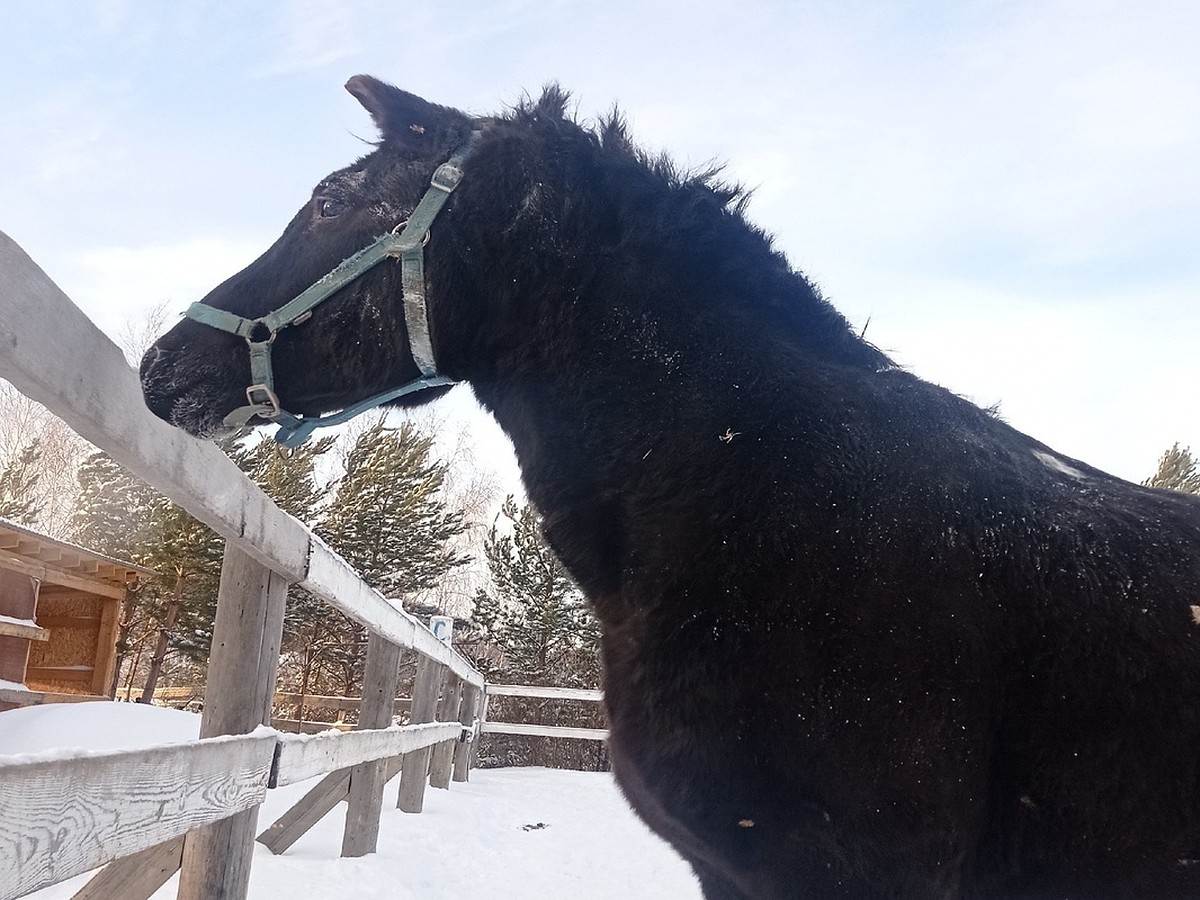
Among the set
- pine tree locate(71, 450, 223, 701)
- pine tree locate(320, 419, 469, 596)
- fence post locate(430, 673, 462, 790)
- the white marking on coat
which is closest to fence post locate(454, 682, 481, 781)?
fence post locate(430, 673, 462, 790)

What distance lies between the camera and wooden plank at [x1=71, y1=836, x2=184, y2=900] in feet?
7.55

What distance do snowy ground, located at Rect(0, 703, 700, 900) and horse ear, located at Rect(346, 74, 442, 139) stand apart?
2062 millimetres

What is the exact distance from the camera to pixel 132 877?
2.33 metres

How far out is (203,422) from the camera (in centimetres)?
231

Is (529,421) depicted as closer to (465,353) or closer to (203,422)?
(465,353)

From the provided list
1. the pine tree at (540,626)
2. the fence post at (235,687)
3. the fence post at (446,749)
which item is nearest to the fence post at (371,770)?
the fence post at (235,687)

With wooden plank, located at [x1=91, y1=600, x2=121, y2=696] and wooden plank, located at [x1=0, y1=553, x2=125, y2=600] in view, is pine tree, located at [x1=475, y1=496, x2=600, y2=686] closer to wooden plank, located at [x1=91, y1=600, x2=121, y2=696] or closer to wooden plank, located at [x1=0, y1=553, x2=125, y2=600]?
wooden plank, located at [x1=91, y1=600, x2=121, y2=696]

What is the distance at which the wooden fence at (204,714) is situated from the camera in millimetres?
1266

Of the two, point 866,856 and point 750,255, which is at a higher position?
point 750,255

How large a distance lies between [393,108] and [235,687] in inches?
73.6

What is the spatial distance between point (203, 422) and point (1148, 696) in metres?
2.34

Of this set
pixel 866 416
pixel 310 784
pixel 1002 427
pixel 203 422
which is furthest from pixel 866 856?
pixel 310 784

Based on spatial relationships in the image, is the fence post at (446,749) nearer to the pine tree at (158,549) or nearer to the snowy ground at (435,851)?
the snowy ground at (435,851)

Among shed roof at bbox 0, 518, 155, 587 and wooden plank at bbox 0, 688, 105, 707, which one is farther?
shed roof at bbox 0, 518, 155, 587
